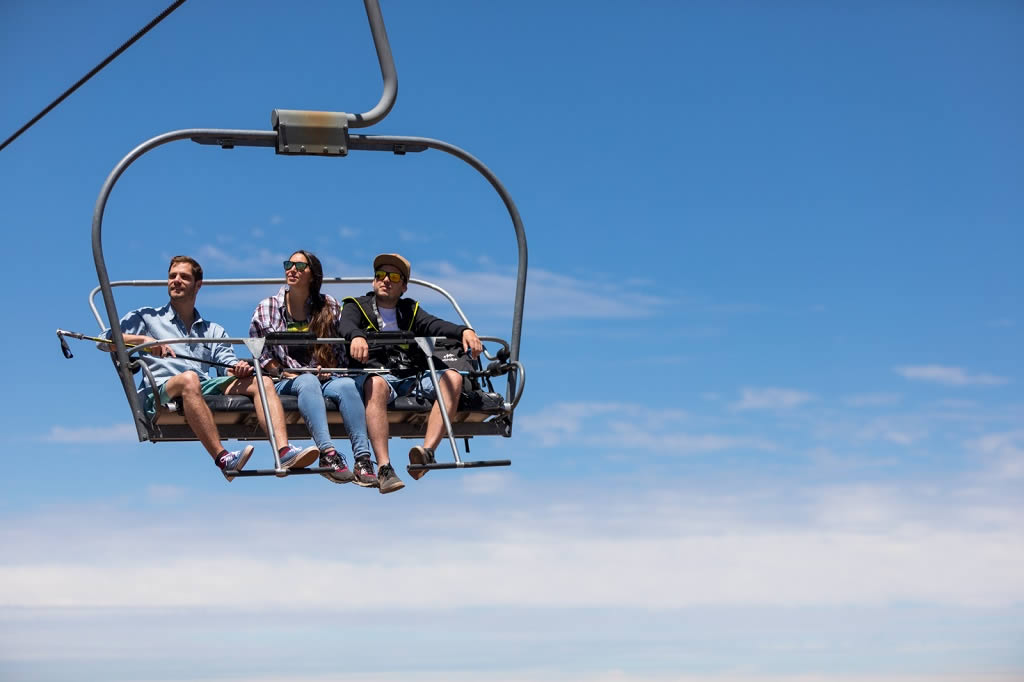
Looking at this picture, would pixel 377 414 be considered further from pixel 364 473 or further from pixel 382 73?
pixel 382 73

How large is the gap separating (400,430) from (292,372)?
2.88ft

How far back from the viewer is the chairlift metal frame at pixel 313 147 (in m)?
10.2

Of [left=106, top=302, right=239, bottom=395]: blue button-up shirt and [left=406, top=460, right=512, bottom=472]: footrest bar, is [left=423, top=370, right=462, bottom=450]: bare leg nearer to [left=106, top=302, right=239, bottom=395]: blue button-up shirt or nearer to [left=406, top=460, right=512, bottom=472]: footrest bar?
[left=406, top=460, right=512, bottom=472]: footrest bar

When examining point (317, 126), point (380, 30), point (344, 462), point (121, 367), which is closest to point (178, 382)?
point (121, 367)

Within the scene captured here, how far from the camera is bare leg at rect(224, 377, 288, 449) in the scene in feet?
33.8

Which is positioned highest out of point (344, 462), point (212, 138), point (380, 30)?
point (380, 30)

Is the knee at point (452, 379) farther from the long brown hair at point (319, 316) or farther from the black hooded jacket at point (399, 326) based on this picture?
the long brown hair at point (319, 316)

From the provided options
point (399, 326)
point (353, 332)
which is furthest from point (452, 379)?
point (353, 332)

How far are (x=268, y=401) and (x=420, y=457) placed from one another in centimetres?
110

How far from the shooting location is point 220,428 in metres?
10.6

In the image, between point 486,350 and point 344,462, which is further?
point 486,350

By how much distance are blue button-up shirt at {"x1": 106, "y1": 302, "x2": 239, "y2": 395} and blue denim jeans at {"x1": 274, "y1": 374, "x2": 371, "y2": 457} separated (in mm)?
506

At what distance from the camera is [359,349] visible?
10.5 metres

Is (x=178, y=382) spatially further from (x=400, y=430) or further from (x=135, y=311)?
(x=400, y=430)
